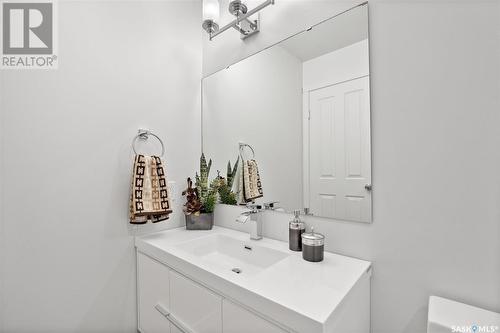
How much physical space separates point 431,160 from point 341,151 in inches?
12.8

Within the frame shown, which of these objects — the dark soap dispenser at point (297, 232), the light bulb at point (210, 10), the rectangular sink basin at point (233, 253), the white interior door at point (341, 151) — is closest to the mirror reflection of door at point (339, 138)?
the white interior door at point (341, 151)

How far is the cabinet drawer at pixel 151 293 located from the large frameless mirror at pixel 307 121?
1.99 feet

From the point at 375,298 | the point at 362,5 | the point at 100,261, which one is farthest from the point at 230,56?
the point at 375,298

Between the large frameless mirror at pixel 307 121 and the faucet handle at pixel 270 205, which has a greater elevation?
the large frameless mirror at pixel 307 121

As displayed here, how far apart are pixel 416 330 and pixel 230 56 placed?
1653 mm

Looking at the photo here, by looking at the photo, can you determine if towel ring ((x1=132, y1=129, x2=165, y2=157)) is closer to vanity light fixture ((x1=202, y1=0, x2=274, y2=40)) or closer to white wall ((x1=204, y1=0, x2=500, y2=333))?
vanity light fixture ((x1=202, y1=0, x2=274, y2=40))

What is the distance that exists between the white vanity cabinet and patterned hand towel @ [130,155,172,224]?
0.23 m

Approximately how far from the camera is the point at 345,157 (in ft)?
3.43

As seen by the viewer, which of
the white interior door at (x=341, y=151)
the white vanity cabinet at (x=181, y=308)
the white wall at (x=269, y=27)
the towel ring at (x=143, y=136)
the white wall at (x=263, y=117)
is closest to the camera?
the white vanity cabinet at (x=181, y=308)

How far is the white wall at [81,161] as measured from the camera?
1057 mm

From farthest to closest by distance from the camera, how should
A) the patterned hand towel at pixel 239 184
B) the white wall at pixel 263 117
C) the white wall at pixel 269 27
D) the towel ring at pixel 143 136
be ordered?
1. the patterned hand towel at pixel 239 184
2. the towel ring at pixel 143 136
3. the white wall at pixel 263 117
4. the white wall at pixel 269 27

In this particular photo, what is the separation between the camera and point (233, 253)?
1300mm

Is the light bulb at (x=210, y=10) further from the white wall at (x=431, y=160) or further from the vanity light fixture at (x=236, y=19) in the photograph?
the white wall at (x=431, y=160)

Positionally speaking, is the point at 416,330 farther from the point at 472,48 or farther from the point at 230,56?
the point at 230,56
